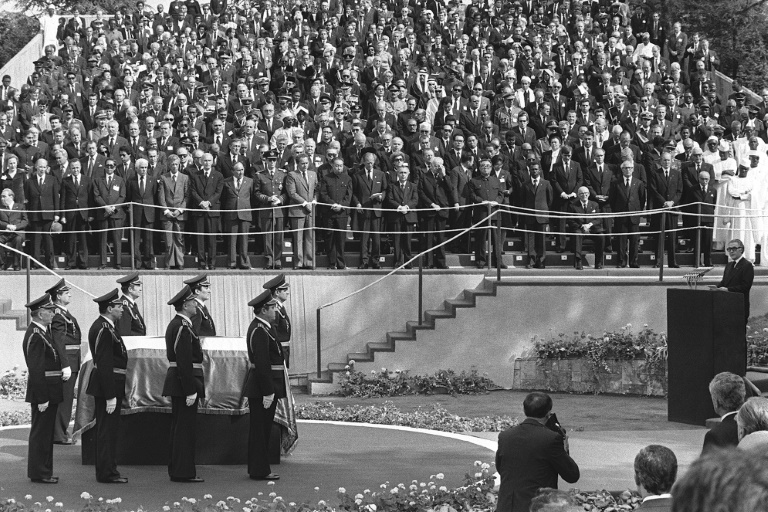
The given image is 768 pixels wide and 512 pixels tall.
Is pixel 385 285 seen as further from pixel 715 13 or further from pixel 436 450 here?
pixel 715 13

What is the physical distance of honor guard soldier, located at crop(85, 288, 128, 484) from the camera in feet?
36.0

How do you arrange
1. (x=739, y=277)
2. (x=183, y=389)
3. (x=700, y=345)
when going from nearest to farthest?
1. (x=183, y=389)
2. (x=700, y=345)
3. (x=739, y=277)

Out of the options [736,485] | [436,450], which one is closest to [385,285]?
[436,450]

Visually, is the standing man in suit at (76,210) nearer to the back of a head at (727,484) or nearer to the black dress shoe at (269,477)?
the black dress shoe at (269,477)

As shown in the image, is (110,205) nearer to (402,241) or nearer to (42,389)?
(402,241)

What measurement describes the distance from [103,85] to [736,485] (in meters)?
22.0

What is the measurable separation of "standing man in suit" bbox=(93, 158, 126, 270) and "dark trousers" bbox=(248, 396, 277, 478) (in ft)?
28.4

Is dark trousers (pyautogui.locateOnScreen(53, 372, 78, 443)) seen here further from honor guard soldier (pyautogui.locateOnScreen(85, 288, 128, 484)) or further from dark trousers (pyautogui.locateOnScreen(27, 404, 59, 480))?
dark trousers (pyautogui.locateOnScreen(27, 404, 59, 480))

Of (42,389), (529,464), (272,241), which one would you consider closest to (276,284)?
(42,389)

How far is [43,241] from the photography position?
19781 mm

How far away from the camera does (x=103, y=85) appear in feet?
78.0

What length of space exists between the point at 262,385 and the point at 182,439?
822mm

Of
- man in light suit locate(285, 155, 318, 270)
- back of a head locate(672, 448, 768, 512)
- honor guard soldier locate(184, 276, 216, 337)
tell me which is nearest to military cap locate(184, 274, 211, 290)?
honor guard soldier locate(184, 276, 216, 337)

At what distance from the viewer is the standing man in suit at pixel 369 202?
19.4 m
